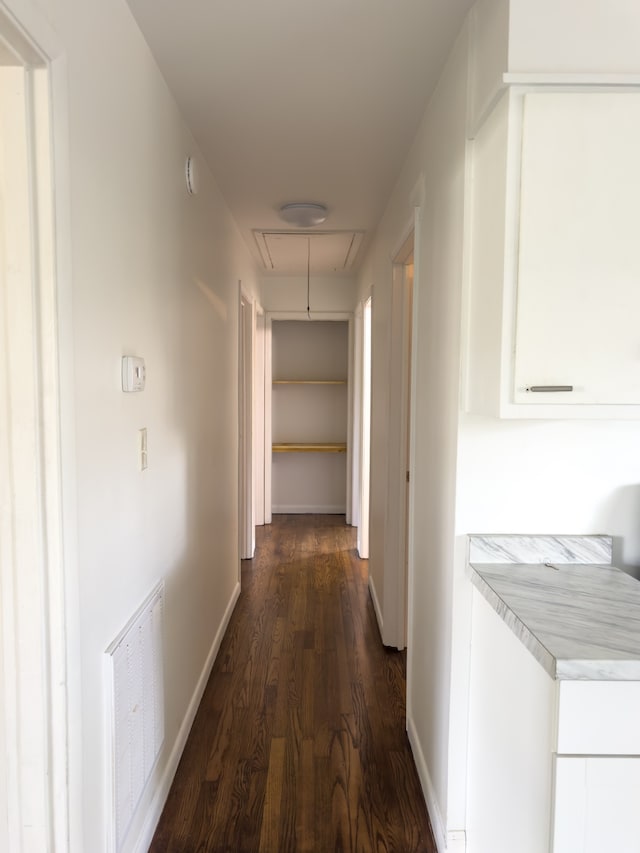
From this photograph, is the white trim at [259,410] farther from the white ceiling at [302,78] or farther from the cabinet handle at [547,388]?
the cabinet handle at [547,388]

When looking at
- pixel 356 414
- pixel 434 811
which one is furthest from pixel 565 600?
pixel 356 414

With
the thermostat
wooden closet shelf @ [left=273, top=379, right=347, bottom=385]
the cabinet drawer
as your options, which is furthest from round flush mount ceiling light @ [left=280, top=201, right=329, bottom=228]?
the cabinet drawer

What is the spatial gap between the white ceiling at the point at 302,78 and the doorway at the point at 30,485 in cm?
71

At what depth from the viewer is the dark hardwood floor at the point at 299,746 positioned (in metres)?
1.73

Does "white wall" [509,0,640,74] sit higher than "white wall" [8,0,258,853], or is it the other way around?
"white wall" [509,0,640,74]

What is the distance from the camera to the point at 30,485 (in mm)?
1062

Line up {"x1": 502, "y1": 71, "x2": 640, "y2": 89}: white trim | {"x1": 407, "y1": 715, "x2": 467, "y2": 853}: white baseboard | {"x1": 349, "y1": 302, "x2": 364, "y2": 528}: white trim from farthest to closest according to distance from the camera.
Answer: {"x1": 349, "y1": 302, "x2": 364, "y2": 528}: white trim, {"x1": 407, "y1": 715, "x2": 467, "y2": 853}: white baseboard, {"x1": 502, "y1": 71, "x2": 640, "y2": 89}: white trim

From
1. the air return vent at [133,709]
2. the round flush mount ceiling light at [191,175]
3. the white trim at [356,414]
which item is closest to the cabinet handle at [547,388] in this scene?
the air return vent at [133,709]

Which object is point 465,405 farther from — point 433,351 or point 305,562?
point 305,562

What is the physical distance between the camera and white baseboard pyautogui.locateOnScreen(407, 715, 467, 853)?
1583 millimetres

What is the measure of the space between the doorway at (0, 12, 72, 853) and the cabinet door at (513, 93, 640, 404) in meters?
0.99

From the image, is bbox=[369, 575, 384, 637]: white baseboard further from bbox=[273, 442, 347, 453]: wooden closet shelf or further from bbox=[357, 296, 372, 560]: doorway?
bbox=[273, 442, 347, 453]: wooden closet shelf

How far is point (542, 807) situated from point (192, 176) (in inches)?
86.8

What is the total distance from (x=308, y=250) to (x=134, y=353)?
2.89 m
